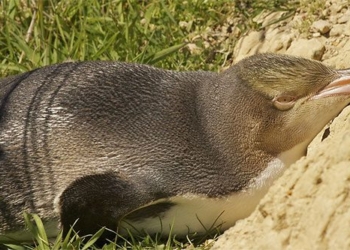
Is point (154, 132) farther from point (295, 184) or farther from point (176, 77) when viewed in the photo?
point (295, 184)

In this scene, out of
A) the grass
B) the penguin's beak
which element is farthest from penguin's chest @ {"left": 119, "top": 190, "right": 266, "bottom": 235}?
the grass

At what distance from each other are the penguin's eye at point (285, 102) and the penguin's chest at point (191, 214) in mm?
539

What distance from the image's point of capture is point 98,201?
6258 millimetres

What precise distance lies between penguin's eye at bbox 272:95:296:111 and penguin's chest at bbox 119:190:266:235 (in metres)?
0.54

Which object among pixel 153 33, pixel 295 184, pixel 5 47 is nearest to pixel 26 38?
pixel 5 47

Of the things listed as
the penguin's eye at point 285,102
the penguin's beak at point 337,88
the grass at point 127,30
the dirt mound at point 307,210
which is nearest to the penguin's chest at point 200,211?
the penguin's eye at point 285,102

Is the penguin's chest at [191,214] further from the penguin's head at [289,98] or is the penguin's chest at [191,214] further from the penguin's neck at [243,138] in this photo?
the penguin's head at [289,98]

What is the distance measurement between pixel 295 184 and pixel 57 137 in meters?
1.98

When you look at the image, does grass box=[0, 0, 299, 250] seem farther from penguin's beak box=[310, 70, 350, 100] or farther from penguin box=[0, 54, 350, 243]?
penguin's beak box=[310, 70, 350, 100]

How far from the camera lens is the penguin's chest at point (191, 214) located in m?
6.32

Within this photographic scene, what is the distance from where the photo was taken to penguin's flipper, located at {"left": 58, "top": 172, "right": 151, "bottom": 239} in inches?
245

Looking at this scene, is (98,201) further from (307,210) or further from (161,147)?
(307,210)

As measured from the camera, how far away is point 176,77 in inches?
266

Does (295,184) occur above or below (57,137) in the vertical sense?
above
